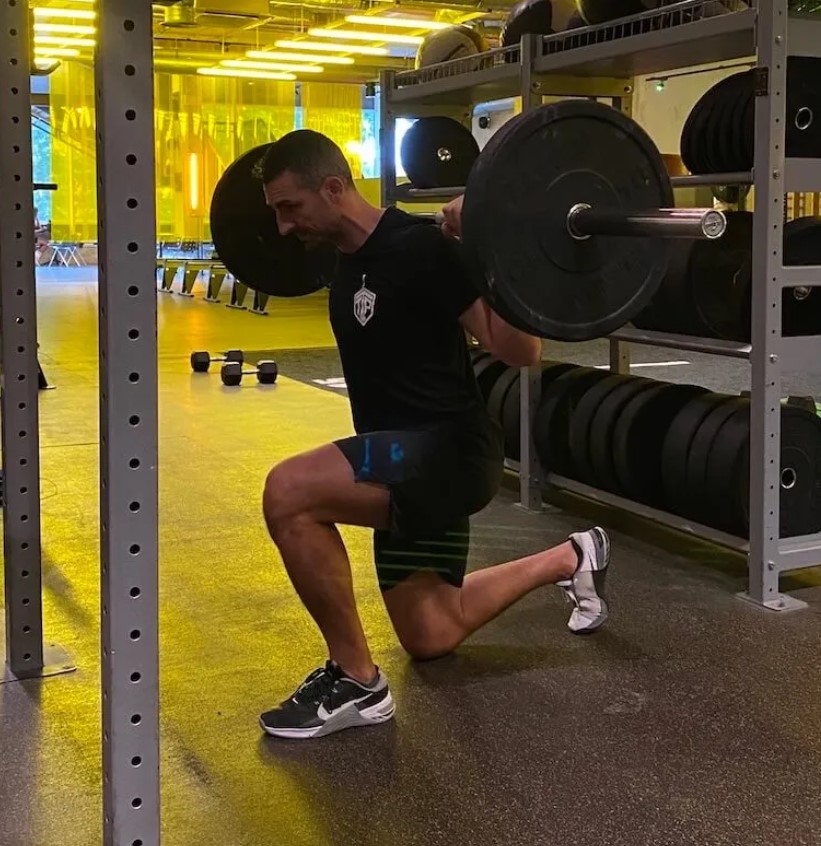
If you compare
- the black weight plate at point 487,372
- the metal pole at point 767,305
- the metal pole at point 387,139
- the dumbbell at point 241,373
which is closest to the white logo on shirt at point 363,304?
the metal pole at point 767,305

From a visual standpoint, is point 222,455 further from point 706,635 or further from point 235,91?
point 235,91

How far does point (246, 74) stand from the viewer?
42.1ft

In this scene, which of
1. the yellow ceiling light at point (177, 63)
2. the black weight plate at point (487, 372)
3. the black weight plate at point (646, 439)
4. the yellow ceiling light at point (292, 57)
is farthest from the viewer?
the yellow ceiling light at point (177, 63)

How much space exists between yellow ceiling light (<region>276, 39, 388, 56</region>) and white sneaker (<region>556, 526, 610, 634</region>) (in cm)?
980

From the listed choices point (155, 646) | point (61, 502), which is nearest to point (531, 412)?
point (61, 502)

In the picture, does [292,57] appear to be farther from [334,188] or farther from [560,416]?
[334,188]

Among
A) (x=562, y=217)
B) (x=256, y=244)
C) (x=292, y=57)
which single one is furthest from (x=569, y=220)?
(x=292, y=57)

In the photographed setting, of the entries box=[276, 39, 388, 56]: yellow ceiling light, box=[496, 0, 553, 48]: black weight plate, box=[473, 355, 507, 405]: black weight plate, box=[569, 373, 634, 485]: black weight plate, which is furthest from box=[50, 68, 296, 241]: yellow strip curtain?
box=[569, 373, 634, 485]: black weight plate

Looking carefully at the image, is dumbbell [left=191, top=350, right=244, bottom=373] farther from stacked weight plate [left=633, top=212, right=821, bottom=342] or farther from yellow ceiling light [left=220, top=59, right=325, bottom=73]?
yellow ceiling light [left=220, top=59, right=325, bottom=73]

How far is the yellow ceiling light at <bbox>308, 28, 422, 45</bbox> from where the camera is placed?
11.1m

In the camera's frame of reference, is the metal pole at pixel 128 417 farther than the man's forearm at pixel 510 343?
No

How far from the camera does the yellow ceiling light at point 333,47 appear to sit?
11.6 metres

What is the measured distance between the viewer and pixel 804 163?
303 cm

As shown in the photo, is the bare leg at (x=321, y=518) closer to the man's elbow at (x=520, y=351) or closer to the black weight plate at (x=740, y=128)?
the man's elbow at (x=520, y=351)
